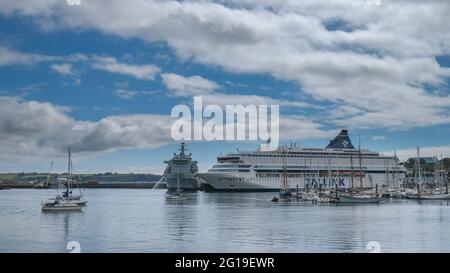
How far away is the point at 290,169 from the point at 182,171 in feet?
58.7

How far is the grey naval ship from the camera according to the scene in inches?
3469

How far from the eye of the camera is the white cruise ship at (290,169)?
7812cm

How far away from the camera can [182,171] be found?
88.3 m

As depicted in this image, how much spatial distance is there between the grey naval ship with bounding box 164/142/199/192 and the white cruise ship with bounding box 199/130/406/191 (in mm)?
7705

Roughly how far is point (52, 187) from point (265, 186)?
3303 inches

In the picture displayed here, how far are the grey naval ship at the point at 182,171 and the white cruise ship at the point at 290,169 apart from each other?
7.71m

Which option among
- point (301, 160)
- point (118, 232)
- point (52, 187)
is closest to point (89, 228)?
point (118, 232)

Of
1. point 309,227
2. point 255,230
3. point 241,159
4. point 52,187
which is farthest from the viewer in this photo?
point 52,187

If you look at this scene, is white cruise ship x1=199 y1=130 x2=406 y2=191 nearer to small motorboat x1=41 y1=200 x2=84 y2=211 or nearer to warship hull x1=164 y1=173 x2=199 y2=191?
warship hull x1=164 y1=173 x2=199 y2=191

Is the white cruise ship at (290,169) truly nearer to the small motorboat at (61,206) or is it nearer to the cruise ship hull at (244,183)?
the cruise ship hull at (244,183)

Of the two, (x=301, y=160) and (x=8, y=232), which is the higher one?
(x=301, y=160)

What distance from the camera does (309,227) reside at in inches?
952

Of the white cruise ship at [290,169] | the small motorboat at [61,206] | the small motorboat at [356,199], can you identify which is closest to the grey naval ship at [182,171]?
the white cruise ship at [290,169]
